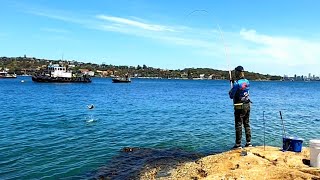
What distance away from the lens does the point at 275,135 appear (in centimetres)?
2197

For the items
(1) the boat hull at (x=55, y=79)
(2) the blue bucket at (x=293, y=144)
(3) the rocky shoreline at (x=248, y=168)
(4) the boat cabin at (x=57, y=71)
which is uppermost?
(4) the boat cabin at (x=57, y=71)

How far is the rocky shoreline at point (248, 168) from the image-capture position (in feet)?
30.9

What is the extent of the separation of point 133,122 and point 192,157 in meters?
13.4

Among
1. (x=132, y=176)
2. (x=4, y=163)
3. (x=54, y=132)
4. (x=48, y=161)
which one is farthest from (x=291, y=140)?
(x=54, y=132)

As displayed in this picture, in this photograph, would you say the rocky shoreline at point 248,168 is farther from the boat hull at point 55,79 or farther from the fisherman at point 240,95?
the boat hull at point 55,79

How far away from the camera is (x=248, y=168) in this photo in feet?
33.0

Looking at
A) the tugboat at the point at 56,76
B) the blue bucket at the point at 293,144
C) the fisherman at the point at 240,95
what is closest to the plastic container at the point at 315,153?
the blue bucket at the point at 293,144

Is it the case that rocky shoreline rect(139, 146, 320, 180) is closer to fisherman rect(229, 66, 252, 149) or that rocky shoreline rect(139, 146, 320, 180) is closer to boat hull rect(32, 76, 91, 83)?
fisherman rect(229, 66, 252, 149)

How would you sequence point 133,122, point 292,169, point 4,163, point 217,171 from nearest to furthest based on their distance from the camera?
point 292,169, point 217,171, point 4,163, point 133,122

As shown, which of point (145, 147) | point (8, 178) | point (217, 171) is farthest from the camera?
point (145, 147)

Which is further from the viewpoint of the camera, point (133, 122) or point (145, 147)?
point (133, 122)

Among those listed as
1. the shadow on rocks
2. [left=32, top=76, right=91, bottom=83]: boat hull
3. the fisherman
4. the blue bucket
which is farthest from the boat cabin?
the blue bucket

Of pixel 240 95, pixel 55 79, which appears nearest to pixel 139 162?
pixel 240 95

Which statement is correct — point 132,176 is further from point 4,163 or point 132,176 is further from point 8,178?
point 4,163
